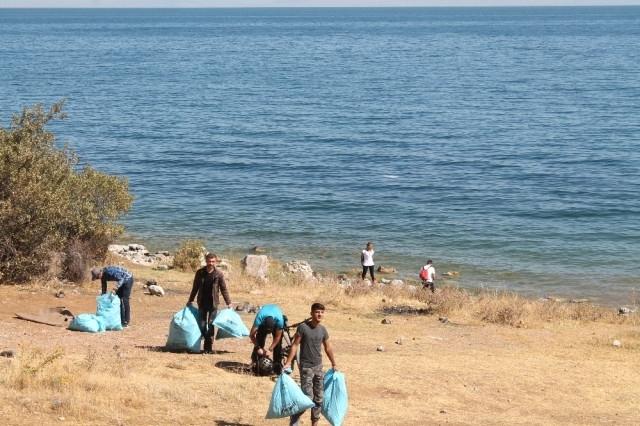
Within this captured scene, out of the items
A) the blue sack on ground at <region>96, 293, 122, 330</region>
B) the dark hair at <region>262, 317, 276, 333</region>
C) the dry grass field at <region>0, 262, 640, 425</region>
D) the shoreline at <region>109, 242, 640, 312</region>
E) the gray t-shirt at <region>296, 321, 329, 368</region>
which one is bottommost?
the shoreline at <region>109, 242, 640, 312</region>

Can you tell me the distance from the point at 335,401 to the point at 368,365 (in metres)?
4.32

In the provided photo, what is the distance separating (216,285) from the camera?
16.8 meters

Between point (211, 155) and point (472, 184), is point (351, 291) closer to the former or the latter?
point (472, 184)

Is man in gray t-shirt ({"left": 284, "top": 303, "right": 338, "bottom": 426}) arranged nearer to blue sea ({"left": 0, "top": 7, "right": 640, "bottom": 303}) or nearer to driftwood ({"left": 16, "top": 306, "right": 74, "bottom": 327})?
driftwood ({"left": 16, "top": 306, "right": 74, "bottom": 327})

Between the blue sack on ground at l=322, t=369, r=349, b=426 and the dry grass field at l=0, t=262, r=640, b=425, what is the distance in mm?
969

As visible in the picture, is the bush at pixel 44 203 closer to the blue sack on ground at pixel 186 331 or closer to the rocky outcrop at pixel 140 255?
the rocky outcrop at pixel 140 255

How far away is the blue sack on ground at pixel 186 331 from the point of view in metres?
17.2

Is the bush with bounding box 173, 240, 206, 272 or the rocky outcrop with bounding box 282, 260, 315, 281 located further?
the rocky outcrop with bounding box 282, 260, 315, 281

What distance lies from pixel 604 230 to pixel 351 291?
1713 cm

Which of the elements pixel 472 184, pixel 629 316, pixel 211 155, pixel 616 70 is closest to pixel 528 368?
pixel 629 316

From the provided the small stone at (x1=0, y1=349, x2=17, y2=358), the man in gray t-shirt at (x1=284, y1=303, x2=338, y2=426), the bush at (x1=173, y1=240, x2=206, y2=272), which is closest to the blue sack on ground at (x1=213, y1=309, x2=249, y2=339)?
the small stone at (x1=0, y1=349, x2=17, y2=358)

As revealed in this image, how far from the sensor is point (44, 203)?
907 inches

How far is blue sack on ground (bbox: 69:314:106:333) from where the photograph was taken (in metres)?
18.9

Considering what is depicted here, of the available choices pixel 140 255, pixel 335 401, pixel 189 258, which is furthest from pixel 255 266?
pixel 335 401
